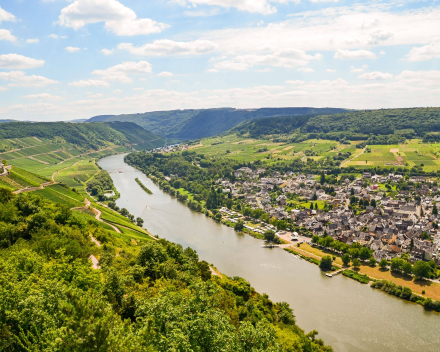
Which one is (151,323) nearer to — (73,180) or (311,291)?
(311,291)

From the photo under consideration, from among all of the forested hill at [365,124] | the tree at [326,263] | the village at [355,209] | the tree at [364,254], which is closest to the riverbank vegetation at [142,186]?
the village at [355,209]

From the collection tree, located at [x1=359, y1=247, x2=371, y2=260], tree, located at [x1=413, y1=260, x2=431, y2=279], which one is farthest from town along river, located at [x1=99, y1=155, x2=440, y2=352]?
tree, located at [x1=413, y1=260, x2=431, y2=279]

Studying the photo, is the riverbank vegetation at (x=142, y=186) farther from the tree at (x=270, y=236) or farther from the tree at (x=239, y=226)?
the tree at (x=270, y=236)

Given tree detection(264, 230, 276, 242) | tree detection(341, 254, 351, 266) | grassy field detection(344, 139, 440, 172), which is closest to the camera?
tree detection(341, 254, 351, 266)

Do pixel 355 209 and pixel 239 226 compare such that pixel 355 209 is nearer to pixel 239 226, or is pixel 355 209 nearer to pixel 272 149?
pixel 239 226

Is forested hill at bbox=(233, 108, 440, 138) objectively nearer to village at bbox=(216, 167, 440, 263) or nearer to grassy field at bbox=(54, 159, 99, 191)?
village at bbox=(216, 167, 440, 263)

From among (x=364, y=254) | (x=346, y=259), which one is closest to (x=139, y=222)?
(x=346, y=259)

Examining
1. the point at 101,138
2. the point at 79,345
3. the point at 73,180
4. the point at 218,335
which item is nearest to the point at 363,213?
the point at 218,335
